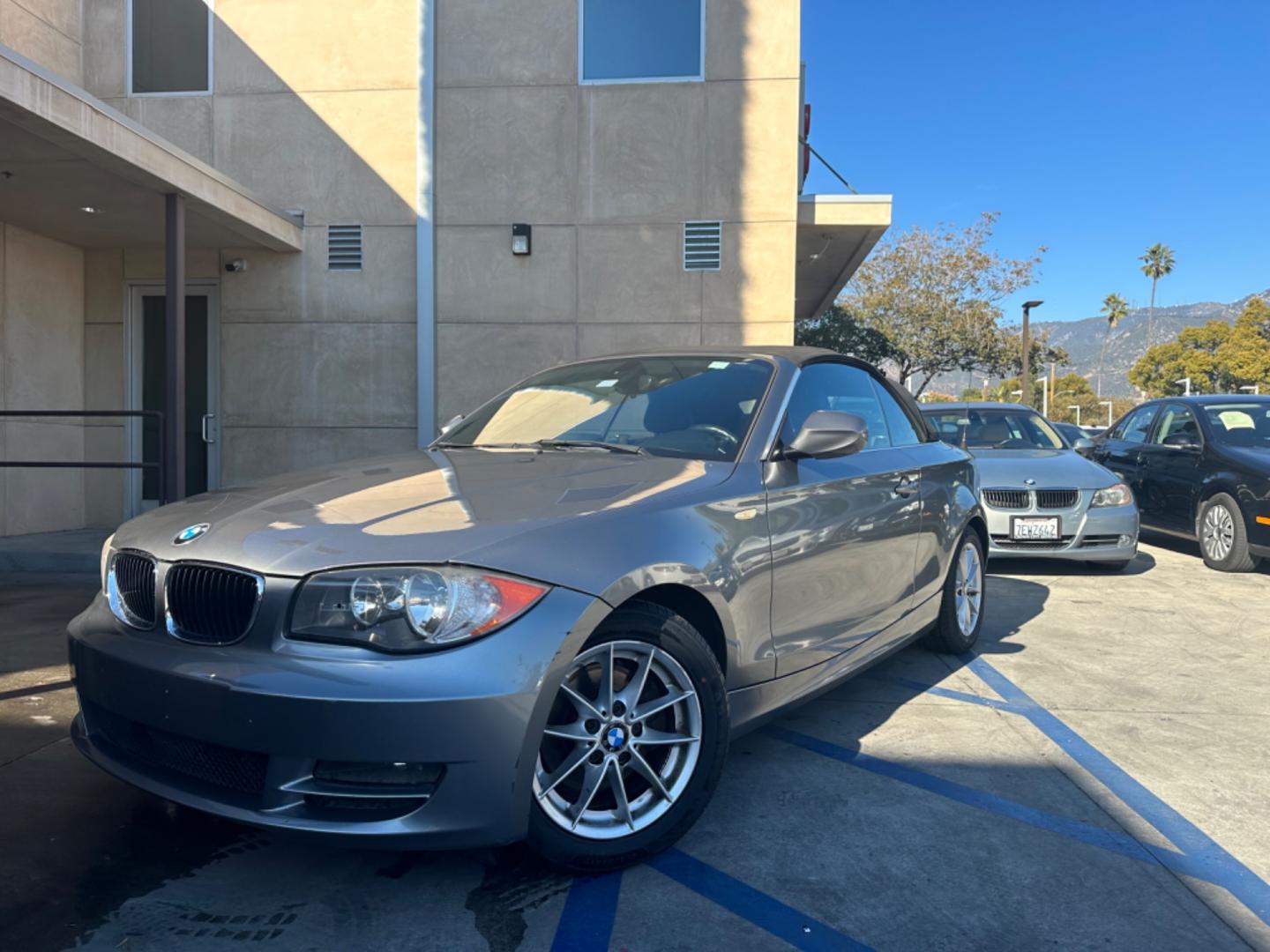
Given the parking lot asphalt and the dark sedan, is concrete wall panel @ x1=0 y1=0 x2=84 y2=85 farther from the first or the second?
the dark sedan

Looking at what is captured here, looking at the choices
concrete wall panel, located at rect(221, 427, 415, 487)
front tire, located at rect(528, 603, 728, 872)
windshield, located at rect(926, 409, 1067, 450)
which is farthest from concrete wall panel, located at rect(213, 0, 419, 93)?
front tire, located at rect(528, 603, 728, 872)

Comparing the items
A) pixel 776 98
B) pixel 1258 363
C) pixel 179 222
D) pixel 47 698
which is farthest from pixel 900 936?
pixel 1258 363

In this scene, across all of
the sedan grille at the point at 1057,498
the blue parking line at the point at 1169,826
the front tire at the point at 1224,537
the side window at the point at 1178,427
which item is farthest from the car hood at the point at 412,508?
the side window at the point at 1178,427

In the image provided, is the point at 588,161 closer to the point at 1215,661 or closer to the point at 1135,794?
the point at 1215,661

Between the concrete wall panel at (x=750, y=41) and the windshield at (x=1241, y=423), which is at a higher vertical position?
the concrete wall panel at (x=750, y=41)

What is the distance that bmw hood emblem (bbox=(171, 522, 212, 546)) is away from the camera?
2.56 meters

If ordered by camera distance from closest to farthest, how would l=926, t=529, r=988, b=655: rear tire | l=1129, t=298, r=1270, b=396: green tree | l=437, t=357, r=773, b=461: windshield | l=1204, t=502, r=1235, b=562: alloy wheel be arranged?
l=437, t=357, r=773, b=461: windshield, l=926, t=529, r=988, b=655: rear tire, l=1204, t=502, r=1235, b=562: alloy wheel, l=1129, t=298, r=1270, b=396: green tree

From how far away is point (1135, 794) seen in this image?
325 cm

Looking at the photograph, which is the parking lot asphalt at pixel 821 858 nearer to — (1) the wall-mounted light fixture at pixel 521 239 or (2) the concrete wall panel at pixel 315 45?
(1) the wall-mounted light fixture at pixel 521 239

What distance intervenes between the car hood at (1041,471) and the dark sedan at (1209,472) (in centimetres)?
112

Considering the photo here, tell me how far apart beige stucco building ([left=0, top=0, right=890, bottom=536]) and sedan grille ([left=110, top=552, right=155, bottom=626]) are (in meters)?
6.73

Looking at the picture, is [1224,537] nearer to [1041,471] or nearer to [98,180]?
[1041,471]

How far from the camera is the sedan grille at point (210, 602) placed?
234cm

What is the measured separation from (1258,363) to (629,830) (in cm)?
6654
